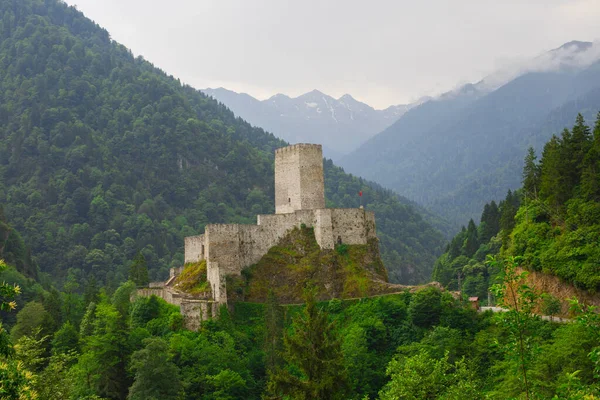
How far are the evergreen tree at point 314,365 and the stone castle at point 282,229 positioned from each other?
1622 centimetres

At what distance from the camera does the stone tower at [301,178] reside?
61.2 metres

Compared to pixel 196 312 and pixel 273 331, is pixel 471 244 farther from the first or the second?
pixel 196 312

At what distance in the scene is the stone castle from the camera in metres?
56.4

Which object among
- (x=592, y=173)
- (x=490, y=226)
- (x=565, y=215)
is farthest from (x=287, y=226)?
(x=490, y=226)

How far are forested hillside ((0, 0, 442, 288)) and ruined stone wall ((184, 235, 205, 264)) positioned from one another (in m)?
58.6

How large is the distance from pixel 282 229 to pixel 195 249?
9.57 meters

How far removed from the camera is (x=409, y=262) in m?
180

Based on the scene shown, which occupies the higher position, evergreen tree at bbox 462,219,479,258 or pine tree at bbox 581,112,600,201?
pine tree at bbox 581,112,600,201

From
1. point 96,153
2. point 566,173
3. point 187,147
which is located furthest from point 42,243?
point 566,173

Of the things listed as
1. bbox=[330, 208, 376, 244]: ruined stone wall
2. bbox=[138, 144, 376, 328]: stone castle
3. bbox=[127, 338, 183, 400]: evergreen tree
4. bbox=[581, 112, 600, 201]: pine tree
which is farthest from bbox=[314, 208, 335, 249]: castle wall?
bbox=[581, 112, 600, 201]: pine tree

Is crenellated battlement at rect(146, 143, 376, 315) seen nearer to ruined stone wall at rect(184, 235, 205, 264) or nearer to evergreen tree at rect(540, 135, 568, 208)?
ruined stone wall at rect(184, 235, 205, 264)

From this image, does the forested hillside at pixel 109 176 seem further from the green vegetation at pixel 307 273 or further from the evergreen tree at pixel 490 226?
the green vegetation at pixel 307 273

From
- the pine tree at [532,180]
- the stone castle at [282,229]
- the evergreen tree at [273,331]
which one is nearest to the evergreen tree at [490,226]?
the pine tree at [532,180]

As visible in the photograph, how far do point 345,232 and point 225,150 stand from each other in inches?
5327
